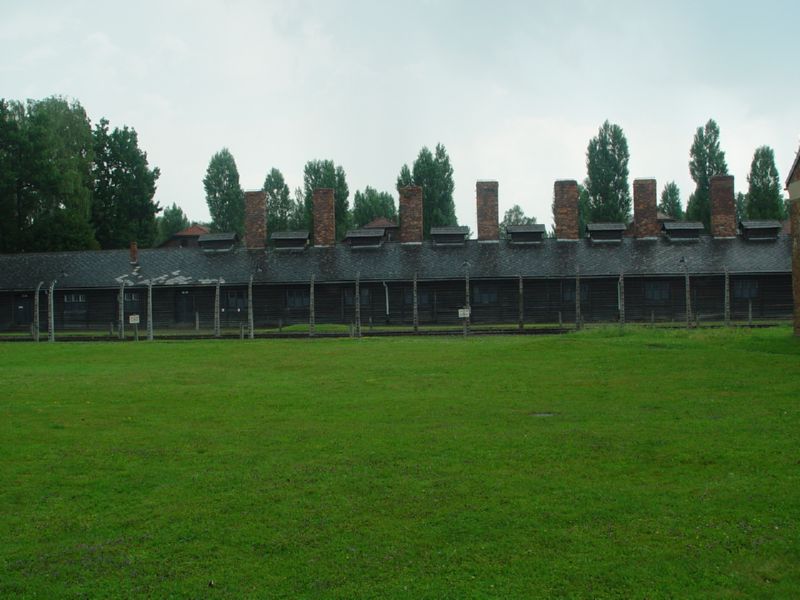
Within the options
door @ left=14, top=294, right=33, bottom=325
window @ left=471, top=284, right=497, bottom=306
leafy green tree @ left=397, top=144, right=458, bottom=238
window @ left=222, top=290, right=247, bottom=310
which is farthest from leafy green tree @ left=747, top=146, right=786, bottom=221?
door @ left=14, top=294, right=33, bottom=325

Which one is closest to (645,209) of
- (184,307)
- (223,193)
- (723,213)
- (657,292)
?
(723,213)

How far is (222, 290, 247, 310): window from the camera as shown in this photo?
46406 millimetres

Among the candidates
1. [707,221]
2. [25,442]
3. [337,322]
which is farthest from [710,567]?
[707,221]

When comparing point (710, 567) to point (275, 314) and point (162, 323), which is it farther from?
point (162, 323)

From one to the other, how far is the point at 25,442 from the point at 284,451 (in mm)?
3675

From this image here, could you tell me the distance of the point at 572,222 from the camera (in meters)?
49.1

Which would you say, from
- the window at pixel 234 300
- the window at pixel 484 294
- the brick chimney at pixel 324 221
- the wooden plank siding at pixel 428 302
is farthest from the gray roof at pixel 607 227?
the window at pixel 234 300

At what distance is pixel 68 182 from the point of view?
63.7 meters

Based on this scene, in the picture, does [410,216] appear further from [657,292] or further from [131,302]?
[131,302]

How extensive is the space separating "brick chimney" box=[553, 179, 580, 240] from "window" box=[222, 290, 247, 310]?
18943 mm

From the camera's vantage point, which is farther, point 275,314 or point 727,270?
point 275,314

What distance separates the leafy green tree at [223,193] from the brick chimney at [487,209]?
43.8 metres

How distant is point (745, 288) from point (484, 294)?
13.9 metres

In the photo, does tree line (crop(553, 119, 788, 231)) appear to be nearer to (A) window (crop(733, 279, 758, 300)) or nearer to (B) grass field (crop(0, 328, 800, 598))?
(A) window (crop(733, 279, 758, 300))
